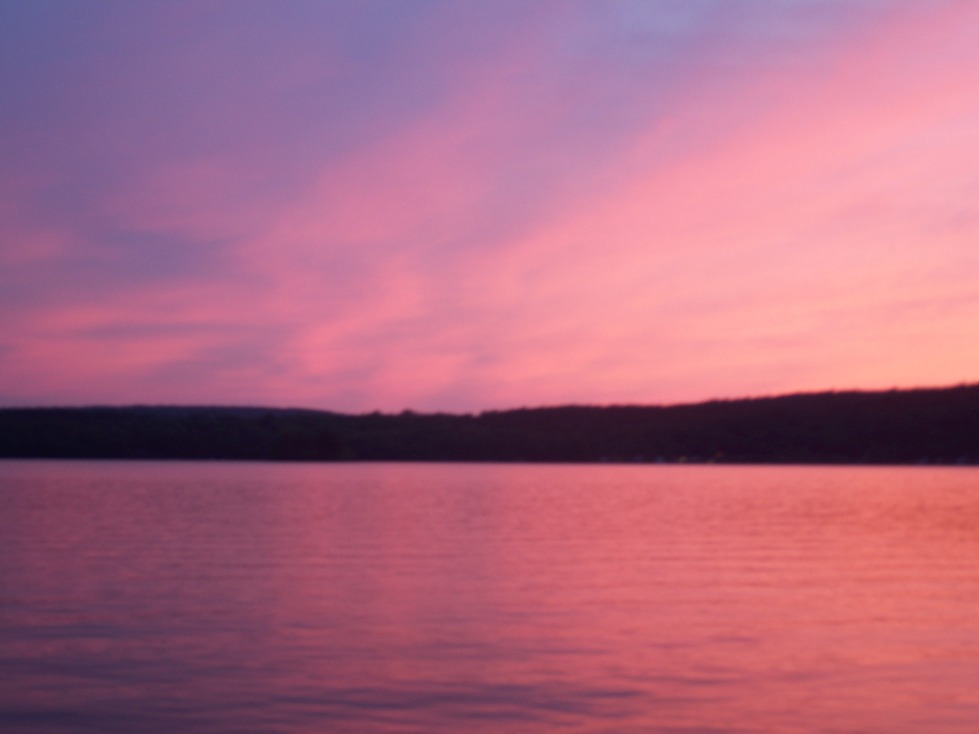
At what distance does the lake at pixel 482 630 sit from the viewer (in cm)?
1465

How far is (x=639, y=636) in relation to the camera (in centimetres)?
2019

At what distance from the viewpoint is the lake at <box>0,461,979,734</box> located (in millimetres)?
14648

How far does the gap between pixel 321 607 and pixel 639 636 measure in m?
6.60

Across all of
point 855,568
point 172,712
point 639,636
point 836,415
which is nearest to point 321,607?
point 639,636

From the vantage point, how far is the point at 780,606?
24234mm

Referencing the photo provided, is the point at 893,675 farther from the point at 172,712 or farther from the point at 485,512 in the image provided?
the point at 485,512

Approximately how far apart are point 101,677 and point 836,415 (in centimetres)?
17433

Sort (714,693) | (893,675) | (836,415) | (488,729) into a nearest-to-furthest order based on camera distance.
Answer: (488,729) < (714,693) < (893,675) < (836,415)

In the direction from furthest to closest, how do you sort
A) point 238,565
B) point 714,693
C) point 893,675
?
point 238,565, point 893,675, point 714,693

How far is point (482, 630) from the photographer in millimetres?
20656

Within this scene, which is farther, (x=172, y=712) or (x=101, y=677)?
(x=101, y=677)

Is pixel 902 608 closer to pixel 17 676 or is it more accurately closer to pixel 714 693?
pixel 714 693

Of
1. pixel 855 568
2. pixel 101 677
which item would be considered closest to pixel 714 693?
pixel 101 677

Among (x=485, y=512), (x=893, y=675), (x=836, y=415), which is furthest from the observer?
(x=836, y=415)
